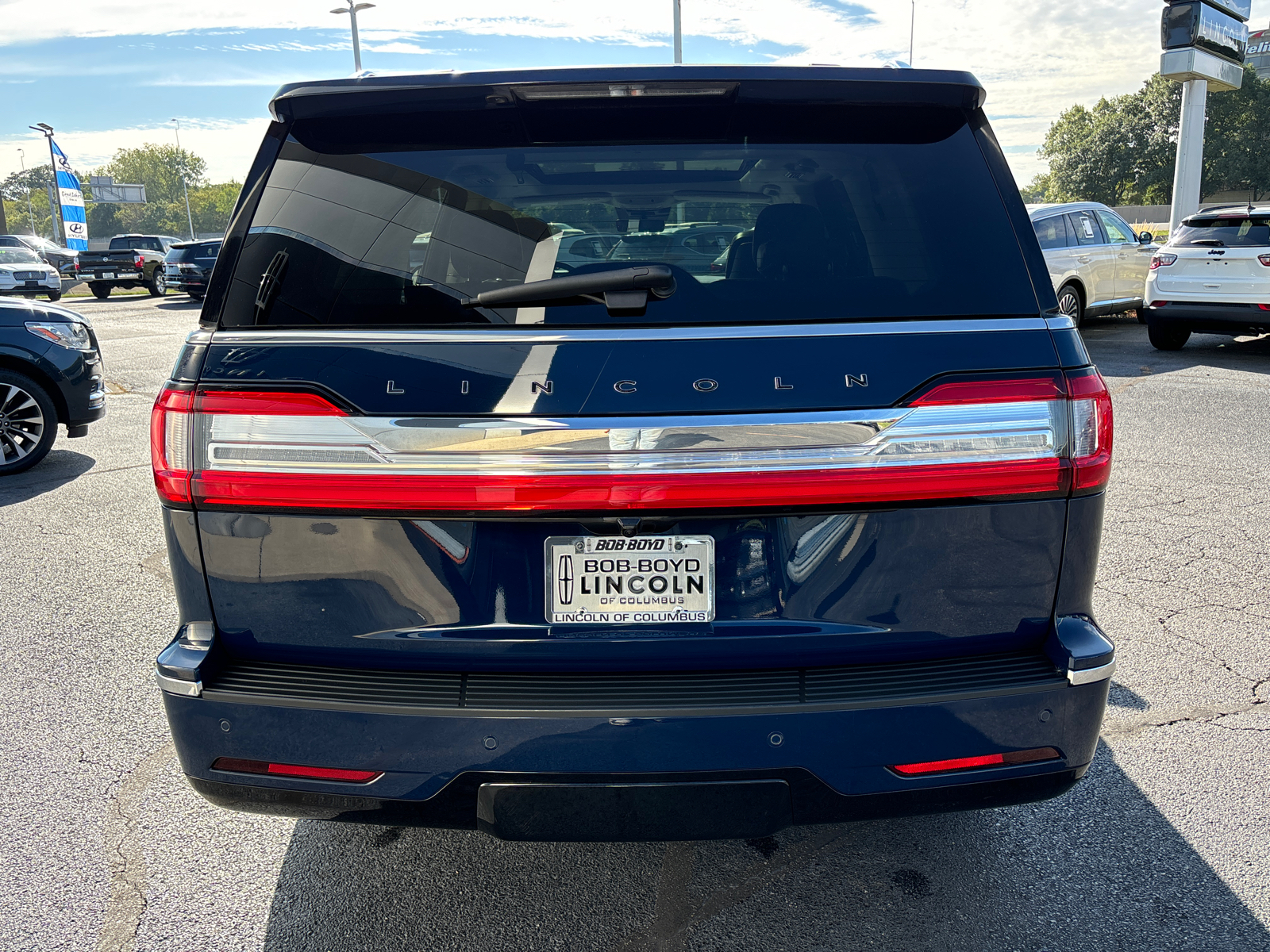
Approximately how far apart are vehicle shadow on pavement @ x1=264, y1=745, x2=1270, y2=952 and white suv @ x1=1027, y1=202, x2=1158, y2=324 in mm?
11264

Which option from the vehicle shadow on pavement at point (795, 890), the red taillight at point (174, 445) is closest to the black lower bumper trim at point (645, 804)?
the vehicle shadow on pavement at point (795, 890)

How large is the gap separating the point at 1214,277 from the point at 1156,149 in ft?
267

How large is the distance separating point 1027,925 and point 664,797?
1096 mm

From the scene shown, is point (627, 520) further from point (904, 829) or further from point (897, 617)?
point (904, 829)

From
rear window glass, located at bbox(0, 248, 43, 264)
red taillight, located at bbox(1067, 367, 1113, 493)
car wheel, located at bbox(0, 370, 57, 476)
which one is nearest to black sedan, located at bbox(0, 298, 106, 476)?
car wheel, located at bbox(0, 370, 57, 476)

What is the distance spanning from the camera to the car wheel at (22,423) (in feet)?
24.2

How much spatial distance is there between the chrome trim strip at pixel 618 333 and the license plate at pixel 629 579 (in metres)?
0.39

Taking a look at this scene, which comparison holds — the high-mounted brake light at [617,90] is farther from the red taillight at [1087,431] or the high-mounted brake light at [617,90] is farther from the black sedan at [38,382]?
the black sedan at [38,382]

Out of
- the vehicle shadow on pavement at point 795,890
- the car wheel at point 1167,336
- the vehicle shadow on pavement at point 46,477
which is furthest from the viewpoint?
the car wheel at point 1167,336

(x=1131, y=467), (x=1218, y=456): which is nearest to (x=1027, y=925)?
(x=1131, y=467)

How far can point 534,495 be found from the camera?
6.26 feet

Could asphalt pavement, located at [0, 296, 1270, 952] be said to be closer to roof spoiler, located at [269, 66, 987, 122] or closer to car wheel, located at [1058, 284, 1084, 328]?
roof spoiler, located at [269, 66, 987, 122]

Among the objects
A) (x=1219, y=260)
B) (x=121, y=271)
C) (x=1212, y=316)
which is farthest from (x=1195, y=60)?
(x=121, y=271)

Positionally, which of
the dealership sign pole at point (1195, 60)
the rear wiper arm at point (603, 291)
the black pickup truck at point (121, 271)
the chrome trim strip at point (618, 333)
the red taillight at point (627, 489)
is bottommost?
the black pickup truck at point (121, 271)
